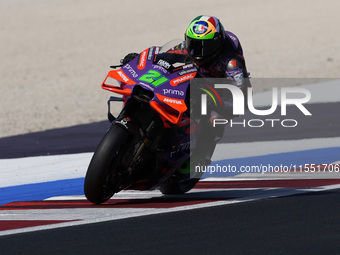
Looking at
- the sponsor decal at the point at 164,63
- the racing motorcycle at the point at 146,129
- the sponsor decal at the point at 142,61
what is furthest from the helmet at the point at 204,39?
the sponsor decal at the point at 142,61

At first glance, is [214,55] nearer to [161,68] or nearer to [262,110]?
[161,68]

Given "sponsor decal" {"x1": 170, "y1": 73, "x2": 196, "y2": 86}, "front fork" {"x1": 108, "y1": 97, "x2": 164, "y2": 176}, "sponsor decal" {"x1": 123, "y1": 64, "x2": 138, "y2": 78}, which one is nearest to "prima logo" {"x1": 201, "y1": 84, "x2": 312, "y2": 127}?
"sponsor decal" {"x1": 170, "y1": 73, "x2": 196, "y2": 86}

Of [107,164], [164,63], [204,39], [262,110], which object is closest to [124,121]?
[107,164]

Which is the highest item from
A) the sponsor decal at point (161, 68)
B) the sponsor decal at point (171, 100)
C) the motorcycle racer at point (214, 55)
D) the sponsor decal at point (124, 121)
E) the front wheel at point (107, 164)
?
the motorcycle racer at point (214, 55)

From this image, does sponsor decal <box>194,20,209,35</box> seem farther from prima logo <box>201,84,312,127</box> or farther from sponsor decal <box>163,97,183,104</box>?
sponsor decal <box>163,97,183,104</box>

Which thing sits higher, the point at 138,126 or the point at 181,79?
the point at 181,79

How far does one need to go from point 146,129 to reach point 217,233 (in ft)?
4.50

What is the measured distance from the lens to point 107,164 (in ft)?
23.0

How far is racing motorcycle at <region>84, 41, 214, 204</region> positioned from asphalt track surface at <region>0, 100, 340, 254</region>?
50cm

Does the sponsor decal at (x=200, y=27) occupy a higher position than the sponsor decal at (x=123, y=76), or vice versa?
the sponsor decal at (x=200, y=27)

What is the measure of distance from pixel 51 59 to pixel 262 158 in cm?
1438

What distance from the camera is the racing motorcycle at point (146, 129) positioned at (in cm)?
707

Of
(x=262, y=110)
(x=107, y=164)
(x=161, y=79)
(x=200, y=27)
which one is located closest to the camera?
(x=107, y=164)

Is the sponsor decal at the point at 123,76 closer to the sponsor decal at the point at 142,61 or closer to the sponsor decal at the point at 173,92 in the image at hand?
the sponsor decal at the point at 142,61
